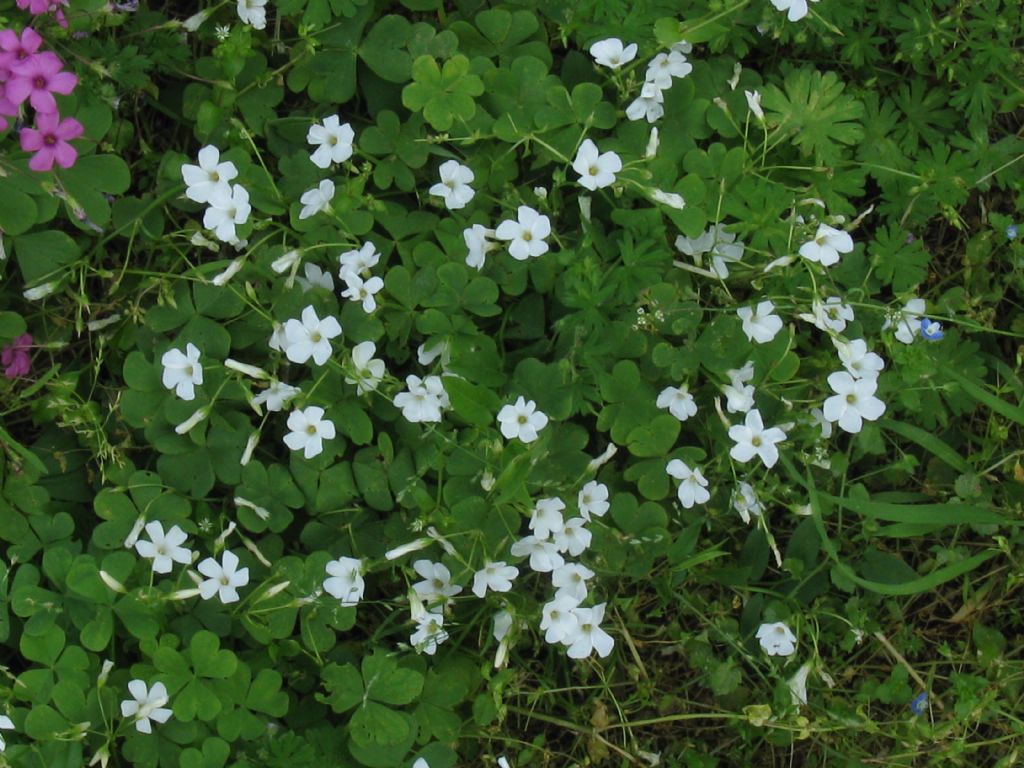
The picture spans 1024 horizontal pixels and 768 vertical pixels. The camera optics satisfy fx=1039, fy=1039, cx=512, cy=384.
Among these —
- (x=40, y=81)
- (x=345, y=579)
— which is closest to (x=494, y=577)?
(x=345, y=579)

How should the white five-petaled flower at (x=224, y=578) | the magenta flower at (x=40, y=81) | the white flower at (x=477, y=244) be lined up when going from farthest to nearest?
the white flower at (x=477, y=244), the white five-petaled flower at (x=224, y=578), the magenta flower at (x=40, y=81)

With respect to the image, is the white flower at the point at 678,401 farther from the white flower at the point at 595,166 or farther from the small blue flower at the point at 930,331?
the small blue flower at the point at 930,331

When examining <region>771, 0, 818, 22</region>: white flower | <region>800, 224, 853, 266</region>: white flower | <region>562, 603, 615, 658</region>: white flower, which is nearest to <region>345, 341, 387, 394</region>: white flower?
<region>562, 603, 615, 658</region>: white flower

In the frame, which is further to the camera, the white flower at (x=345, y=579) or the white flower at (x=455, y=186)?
the white flower at (x=455, y=186)

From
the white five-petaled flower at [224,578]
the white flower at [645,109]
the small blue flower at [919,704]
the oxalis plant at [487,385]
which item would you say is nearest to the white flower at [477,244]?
the oxalis plant at [487,385]

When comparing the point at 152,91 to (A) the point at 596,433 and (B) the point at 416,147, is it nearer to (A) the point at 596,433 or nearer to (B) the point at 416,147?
(B) the point at 416,147

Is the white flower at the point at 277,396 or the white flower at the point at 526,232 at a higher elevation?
the white flower at the point at 526,232

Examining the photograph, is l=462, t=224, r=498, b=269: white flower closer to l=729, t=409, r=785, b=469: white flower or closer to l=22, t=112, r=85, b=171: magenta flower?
l=729, t=409, r=785, b=469: white flower

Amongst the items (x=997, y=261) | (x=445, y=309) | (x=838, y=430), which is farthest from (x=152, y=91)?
(x=997, y=261)
